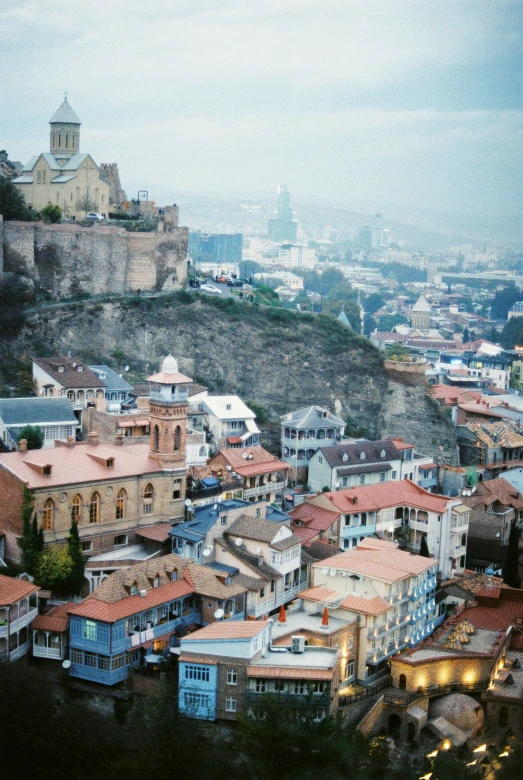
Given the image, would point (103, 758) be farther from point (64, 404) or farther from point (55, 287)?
point (55, 287)

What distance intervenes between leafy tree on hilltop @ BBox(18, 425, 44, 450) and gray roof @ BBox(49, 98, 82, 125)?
22860 millimetres

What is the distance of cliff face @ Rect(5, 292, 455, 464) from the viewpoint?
46781 mm

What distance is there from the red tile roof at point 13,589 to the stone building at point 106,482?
2514 mm

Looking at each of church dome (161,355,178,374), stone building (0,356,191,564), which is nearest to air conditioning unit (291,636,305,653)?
stone building (0,356,191,564)

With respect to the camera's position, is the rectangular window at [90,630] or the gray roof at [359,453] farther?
the gray roof at [359,453]

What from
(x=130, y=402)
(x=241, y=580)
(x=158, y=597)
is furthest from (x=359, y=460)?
(x=158, y=597)

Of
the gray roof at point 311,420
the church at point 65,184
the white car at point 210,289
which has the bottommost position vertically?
the gray roof at point 311,420

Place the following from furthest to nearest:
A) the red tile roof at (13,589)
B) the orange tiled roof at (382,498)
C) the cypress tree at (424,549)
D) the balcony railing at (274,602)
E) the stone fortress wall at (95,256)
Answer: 1. the stone fortress wall at (95,256)
2. the orange tiled roof at (382,498)
3. the cypress tree at (424,549)
4. the balcony railing at (274,602)
5. the red tile roof at (13,589)

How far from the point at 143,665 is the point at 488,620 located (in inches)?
432

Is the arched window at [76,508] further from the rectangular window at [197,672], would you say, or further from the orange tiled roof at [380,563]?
the orange tiled roof at [380,563]

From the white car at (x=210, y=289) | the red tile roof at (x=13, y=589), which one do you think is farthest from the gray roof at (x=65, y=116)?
the red tile roof at (x=13, y=589)

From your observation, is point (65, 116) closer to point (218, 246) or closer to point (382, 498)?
point (382, 498)

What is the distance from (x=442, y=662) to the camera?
28.1 m

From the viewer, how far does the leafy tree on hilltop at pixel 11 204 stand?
47000 millimetres
